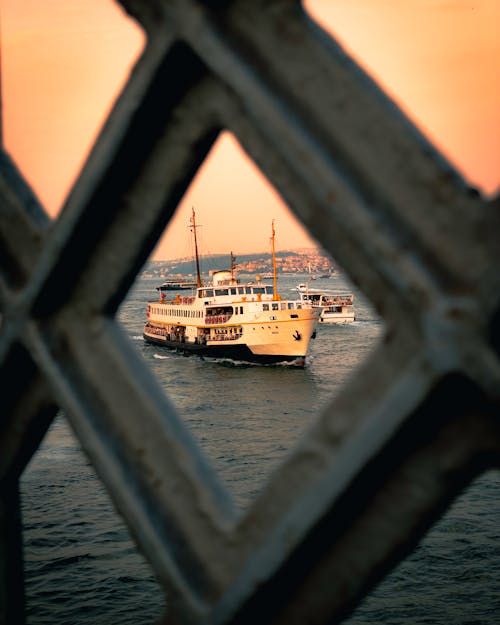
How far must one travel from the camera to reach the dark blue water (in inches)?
683

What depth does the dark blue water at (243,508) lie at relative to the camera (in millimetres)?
17359

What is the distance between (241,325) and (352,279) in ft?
160

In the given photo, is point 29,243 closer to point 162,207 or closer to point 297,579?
point 162,207

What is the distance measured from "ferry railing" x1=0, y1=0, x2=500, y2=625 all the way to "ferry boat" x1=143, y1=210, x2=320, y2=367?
46272 millimetres

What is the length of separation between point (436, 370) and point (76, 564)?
2069 centimetres

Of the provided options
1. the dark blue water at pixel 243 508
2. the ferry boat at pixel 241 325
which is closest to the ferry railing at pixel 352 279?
the dark blue water at pixel 243 508

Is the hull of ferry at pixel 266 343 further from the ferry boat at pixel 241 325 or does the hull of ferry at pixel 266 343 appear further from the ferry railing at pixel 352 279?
the ferry railing at pixel 352 279

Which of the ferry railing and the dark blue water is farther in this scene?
the dark blue water

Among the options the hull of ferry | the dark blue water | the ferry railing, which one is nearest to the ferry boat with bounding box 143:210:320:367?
the hull of ferry

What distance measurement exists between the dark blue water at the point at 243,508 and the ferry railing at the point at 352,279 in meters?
9.64

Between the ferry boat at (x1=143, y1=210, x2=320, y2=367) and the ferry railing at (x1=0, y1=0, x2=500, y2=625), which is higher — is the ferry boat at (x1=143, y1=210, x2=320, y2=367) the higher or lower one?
the lower one

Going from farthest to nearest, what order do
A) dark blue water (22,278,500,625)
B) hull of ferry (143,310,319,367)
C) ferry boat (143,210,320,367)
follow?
ferry boat (143,210,320,367)
hull of ferry (143,310,319,367)
dark blue water (22,278,500,625)

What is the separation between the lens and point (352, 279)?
125cm

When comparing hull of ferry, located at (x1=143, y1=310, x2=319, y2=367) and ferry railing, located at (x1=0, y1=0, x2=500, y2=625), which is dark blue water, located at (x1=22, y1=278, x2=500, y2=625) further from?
hull of ferry, located at (x1=143, y1=310, x2=319, y2=367)
